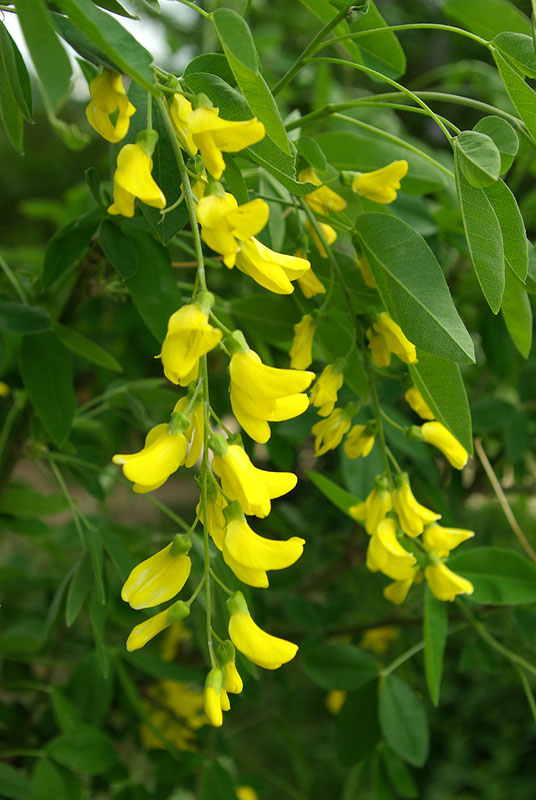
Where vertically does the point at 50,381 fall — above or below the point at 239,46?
below

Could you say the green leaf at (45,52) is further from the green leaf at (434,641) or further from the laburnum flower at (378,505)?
the green leaf at (434,641)

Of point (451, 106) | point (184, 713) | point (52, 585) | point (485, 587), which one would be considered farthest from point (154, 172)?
point (451, 106)

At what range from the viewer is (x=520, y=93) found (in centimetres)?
37

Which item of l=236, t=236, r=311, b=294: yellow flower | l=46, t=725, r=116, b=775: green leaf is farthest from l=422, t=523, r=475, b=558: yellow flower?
l=46, t=725, r=116, b=775: green leaf

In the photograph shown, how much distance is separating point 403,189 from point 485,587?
329 mm

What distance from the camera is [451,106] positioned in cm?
366

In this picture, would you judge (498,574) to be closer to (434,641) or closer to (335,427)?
(434,641)

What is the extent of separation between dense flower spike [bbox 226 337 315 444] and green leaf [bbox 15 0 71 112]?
0.41ft

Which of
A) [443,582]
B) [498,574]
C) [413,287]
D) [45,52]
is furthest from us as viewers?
[498,574]

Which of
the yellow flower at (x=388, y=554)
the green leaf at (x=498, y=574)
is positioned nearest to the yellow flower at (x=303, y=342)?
the yellow flower at (x=388, y=554)

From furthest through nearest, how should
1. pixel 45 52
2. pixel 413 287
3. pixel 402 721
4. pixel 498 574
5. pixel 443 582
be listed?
pixel 402 721 → pixel 498 574 → pixel 443 582 → pixel 413 287 → pixel 45 52

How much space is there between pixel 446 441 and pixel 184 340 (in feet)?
0.71

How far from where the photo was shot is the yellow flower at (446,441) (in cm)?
45

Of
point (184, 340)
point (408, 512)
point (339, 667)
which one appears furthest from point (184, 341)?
point (339, 667)
